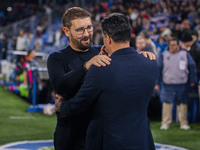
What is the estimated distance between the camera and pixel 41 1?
1329 inches

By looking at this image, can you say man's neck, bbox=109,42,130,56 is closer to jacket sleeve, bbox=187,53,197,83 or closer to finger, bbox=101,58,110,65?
finger, bbox=101,58,110,65

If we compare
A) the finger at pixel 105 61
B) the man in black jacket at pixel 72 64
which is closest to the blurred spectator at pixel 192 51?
the man in black jacket at pixel 72 64

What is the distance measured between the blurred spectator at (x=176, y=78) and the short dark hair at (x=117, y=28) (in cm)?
502

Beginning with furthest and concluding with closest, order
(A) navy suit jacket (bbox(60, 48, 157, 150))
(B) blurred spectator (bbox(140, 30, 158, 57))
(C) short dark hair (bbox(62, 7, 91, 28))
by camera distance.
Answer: (B) blurred spectator (bbox(140, 30, 158, 57)) < (C) short dark hair (bbox(62, 7, 91, 28)) < (A) navy suit jacket (bbox(60, 48, 157, 150))

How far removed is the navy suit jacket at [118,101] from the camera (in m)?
2.38

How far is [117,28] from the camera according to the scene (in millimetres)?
2436

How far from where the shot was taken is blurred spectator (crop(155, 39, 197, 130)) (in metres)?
7.34

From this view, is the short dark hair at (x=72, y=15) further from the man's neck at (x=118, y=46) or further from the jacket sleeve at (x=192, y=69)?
the jacket sleeve at (x=192, y=69)

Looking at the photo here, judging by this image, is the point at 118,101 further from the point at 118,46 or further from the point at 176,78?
the point at 176,78

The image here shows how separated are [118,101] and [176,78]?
5150mm

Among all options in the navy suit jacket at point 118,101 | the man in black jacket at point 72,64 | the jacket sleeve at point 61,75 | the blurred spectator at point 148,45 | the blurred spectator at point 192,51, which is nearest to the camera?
the navy suit jacket at point 118,101

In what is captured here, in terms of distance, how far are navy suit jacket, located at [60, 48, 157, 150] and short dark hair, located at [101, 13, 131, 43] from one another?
0.09 metres

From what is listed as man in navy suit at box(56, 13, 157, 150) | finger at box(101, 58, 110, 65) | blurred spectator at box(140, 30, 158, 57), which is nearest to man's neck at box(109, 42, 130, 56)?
man in navy suit at box(56, 13, 157, 150)

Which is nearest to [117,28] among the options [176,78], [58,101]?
[58,101]
